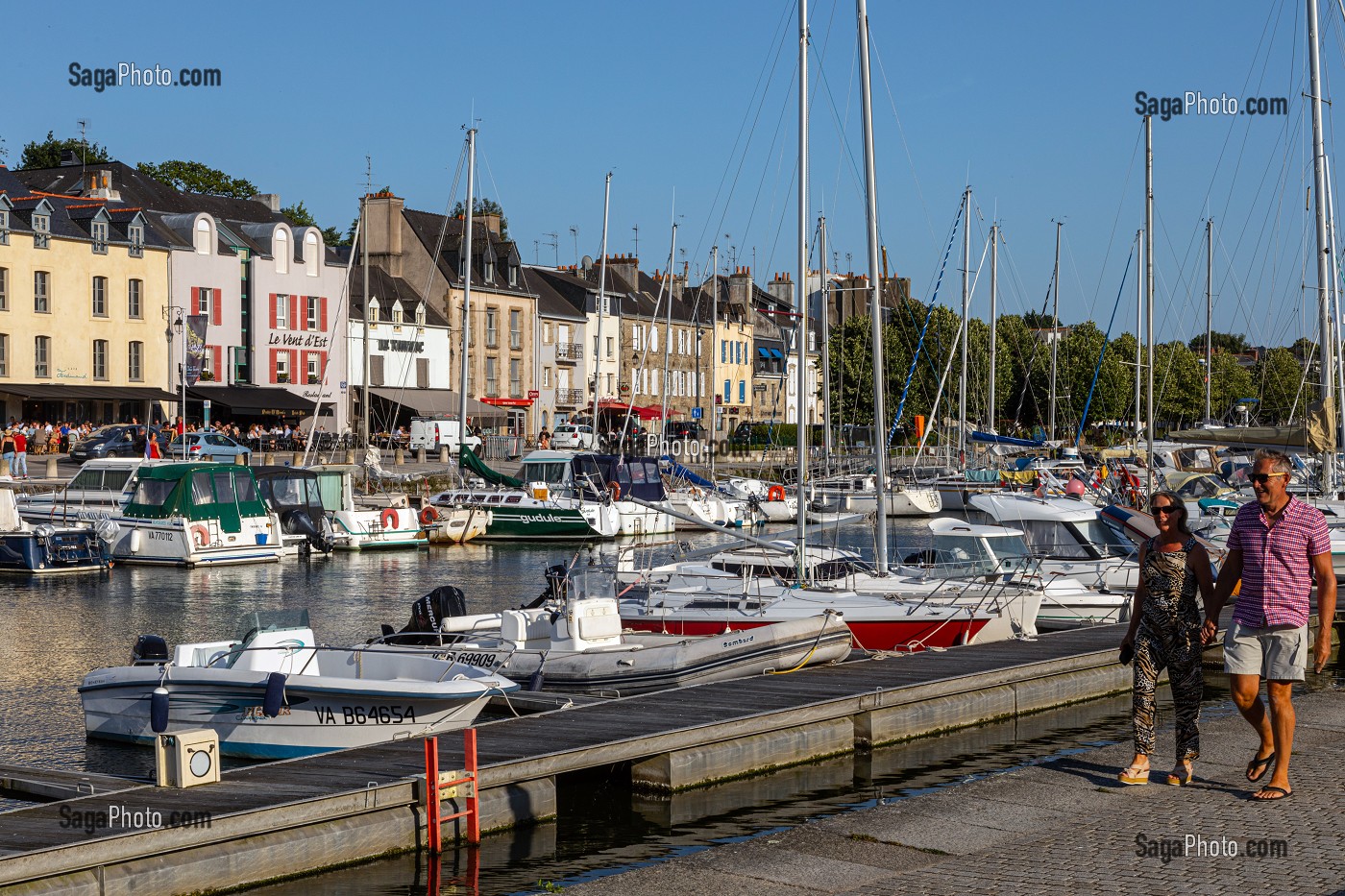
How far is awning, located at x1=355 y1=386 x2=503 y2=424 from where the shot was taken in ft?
236

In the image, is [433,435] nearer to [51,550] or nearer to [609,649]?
[51,550]

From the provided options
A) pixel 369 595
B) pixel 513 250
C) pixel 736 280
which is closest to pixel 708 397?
pixel 736 280

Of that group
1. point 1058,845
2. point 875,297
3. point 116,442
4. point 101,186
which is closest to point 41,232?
point 101,186

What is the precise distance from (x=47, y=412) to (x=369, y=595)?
32370 millimetres

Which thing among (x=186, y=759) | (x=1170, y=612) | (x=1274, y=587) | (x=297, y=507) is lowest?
(x=186, y=759)

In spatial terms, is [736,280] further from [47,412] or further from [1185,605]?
[1185,605]

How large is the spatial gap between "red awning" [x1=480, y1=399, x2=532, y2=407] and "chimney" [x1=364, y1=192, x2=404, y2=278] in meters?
8.08

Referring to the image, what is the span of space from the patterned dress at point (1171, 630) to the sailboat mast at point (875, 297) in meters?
12.3

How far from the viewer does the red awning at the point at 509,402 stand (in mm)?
76988

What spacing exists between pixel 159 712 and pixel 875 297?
45.0ft

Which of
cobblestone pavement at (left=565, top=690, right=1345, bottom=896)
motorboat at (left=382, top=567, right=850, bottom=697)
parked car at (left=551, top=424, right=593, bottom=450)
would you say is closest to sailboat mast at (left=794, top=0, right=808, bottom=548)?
motorboat at (left=382, top=567, right=850, bottom=697)

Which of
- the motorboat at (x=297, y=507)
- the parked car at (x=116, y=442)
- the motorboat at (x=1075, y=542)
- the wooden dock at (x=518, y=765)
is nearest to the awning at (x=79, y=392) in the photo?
the parked car at (x=116, y=442)

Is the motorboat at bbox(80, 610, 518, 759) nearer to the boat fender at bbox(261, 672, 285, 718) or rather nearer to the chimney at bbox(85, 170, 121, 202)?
the boat fender at bbox(261, 672, 285, 718)

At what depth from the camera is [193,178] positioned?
3509 inches
